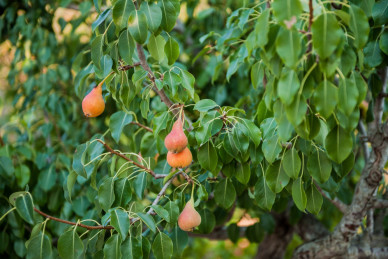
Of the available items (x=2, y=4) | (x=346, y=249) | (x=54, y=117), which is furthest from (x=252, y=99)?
(x=2, y=4)

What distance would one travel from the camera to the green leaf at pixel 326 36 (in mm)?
710

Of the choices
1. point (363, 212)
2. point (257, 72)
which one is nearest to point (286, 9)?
point (257, 72)

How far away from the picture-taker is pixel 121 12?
97cm

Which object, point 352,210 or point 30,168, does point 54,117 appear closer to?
point 30,168

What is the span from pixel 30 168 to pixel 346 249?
1189 mm

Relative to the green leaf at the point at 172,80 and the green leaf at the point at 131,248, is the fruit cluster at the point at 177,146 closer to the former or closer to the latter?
the green leaf at the point at 172,80

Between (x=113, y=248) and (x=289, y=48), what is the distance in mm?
551

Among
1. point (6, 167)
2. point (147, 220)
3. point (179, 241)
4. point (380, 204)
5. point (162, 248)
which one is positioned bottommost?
point (380, 204)

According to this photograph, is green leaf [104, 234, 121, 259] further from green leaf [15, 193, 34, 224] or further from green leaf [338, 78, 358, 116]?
green leaf [338, 78, 358, 116]

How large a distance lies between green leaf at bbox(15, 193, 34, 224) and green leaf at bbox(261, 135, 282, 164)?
0.53 meters

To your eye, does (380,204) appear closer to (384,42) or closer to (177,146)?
(384,42)

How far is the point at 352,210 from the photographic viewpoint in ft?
4.82

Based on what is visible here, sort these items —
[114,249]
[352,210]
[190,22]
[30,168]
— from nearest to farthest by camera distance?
[114,249] → [352,210] → [30,168] → [190,22]

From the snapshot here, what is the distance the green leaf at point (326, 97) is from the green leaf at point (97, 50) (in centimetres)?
49
